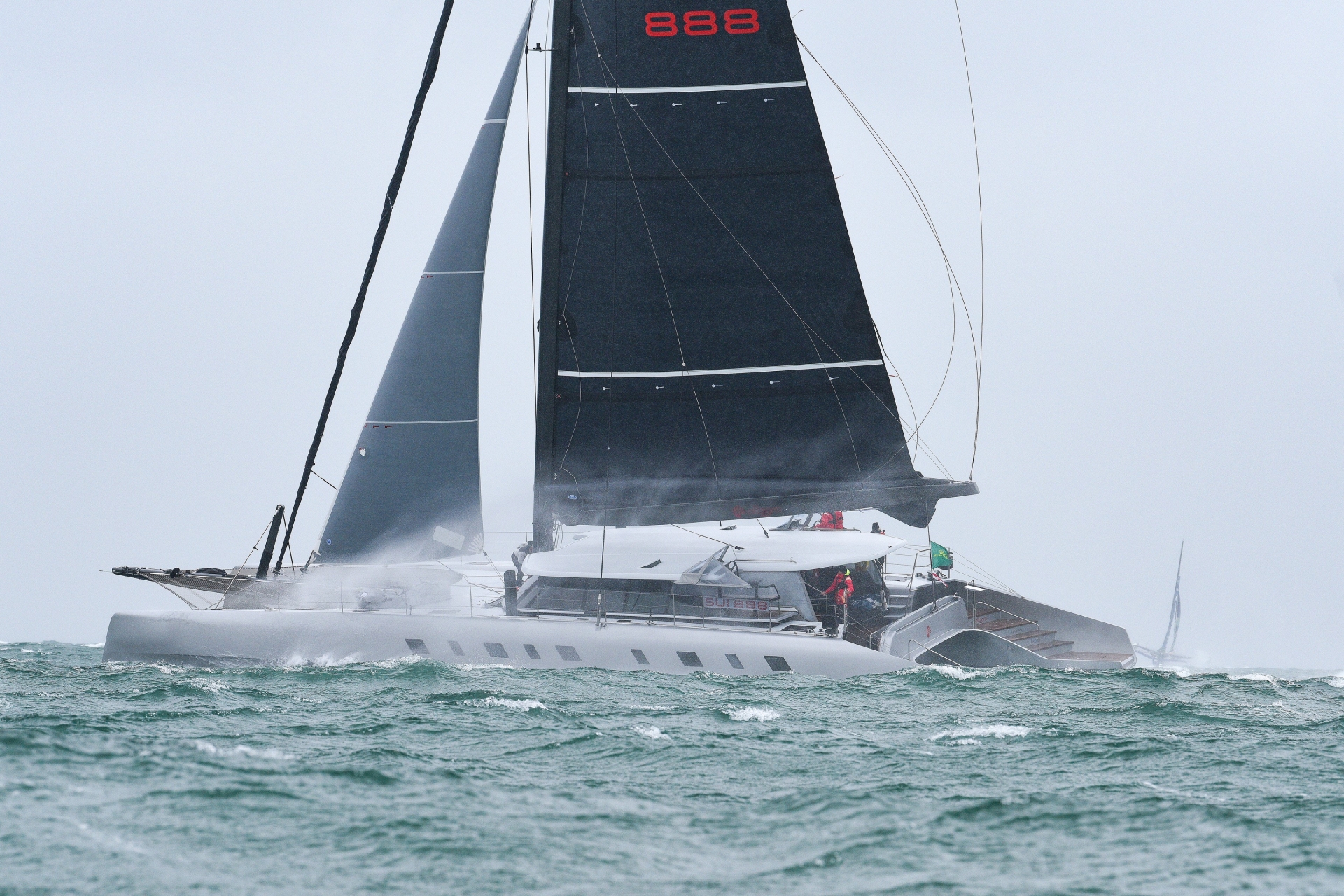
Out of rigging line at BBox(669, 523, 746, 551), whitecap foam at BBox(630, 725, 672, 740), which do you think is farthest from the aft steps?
whitecap foam at BBox(630, 725, 672, 740)

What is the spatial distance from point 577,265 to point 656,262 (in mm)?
1091

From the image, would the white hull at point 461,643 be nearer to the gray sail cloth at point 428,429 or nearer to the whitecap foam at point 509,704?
the gray sail cloth at point 428,429

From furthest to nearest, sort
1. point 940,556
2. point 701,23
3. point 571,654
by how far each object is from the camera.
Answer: point 940,556
point 701,23
point 571,654

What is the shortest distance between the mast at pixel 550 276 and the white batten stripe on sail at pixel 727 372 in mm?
379

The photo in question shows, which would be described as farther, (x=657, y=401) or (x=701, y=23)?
(x=657, y=401)

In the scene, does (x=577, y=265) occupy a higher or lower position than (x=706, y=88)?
lower

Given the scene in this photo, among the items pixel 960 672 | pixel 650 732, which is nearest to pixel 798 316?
pixel 960 672

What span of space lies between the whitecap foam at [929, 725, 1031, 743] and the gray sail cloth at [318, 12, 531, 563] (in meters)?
8.44

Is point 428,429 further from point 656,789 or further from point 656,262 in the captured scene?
point 656,789

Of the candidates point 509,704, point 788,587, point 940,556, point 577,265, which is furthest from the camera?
point 940,556

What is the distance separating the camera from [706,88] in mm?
17188

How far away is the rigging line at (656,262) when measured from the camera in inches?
674

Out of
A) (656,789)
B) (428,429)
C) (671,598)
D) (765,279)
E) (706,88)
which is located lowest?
(656,789)

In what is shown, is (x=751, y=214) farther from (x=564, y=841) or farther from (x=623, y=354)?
(x=564, y=841)
